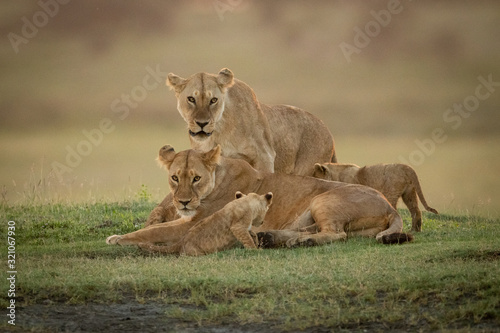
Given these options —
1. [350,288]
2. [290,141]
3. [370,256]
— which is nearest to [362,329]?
[350,288]

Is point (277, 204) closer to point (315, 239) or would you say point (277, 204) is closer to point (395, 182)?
point (315, 239)

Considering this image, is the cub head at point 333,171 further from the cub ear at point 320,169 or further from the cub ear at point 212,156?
the cub ear at point 212,156

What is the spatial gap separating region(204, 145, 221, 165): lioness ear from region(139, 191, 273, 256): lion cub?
0.81 m

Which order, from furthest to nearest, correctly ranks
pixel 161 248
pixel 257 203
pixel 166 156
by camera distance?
pixel 166 156
pixel 257 203
pixel 161 248

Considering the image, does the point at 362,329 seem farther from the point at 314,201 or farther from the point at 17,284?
the point at 314,201

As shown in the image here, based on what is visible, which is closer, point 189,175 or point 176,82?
point 189,175

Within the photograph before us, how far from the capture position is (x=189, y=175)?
9203 millimetres

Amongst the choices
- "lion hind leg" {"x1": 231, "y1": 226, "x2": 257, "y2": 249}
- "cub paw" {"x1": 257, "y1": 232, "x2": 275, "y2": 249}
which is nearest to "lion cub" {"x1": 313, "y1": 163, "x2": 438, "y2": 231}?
"cub paw" {"x1": 257, "y1": 232, "x2": 275, "y2": 249}

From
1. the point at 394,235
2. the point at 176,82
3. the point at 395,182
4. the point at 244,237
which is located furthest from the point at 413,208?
the point at 176,82

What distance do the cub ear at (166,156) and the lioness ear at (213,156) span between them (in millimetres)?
399

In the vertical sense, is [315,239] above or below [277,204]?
below

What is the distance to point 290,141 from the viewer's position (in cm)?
1314

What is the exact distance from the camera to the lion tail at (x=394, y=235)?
8.97 m

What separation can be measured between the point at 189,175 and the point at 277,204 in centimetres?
131
